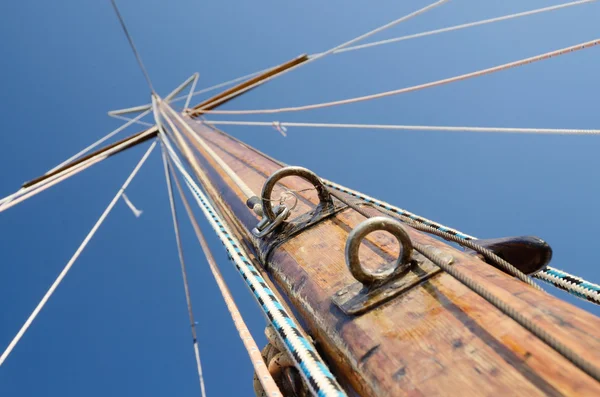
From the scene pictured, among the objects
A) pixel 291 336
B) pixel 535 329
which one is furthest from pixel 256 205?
pixel 535 329

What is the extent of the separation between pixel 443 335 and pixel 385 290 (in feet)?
0.80

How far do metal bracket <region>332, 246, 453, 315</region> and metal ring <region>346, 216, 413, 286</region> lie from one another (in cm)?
2

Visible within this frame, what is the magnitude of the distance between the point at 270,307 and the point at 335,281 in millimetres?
249

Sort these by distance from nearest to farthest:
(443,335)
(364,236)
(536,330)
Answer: (536,330) → (443,335) → (364,236)

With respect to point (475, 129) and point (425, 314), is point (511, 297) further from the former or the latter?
point (475, 129)

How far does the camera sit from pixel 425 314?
4.10ft

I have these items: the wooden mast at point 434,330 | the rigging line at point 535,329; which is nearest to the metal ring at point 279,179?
the wooden mast at point 434,330

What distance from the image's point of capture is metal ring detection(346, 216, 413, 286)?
1274 millimetres

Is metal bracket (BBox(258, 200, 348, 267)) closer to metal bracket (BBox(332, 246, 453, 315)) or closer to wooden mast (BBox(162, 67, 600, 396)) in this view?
wooden mast (BBox(162, 67, 600, 396))

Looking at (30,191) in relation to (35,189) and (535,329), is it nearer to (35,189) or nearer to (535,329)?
(35,189)

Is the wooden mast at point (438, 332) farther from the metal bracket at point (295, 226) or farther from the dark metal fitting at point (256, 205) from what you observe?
the dark metal fitting at point (256, 205)

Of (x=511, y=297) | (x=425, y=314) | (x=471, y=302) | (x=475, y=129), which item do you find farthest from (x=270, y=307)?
(x=475, y=129)

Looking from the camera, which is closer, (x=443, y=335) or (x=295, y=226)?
(x=443, y=335)

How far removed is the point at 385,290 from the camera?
136 centimetres
